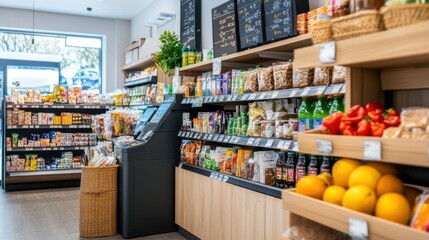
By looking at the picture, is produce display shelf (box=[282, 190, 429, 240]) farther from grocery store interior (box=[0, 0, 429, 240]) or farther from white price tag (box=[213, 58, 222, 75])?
white price tag (box=[213, 58, 222, 75])

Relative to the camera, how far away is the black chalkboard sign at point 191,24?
18.6 ft

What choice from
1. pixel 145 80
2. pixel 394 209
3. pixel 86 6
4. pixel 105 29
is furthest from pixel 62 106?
pixel 394 209

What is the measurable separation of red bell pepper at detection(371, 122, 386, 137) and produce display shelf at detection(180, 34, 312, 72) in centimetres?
134

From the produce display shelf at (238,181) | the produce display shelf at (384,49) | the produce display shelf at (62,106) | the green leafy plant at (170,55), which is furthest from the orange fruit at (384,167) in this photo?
the produce display shelf at (62,106)

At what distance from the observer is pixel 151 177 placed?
4605 mm

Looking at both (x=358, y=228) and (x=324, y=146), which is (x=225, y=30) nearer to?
(x=324, y=146)

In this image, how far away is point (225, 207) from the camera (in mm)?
3758

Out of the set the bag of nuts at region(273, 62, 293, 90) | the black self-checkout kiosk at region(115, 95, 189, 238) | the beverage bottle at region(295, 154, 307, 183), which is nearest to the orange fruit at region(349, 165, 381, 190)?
the beverage bottle at region(295, 154, 307, 183)

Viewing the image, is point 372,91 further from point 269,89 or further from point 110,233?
A: point 110,233

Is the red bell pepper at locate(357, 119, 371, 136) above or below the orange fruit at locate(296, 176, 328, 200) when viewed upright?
above

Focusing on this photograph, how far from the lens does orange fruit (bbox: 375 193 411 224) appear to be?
1476 millimetres

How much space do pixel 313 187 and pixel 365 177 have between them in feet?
0.88

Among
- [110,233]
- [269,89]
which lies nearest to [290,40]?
[269,89]

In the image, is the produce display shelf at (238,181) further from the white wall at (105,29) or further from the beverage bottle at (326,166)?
the white wall at (105,29)
